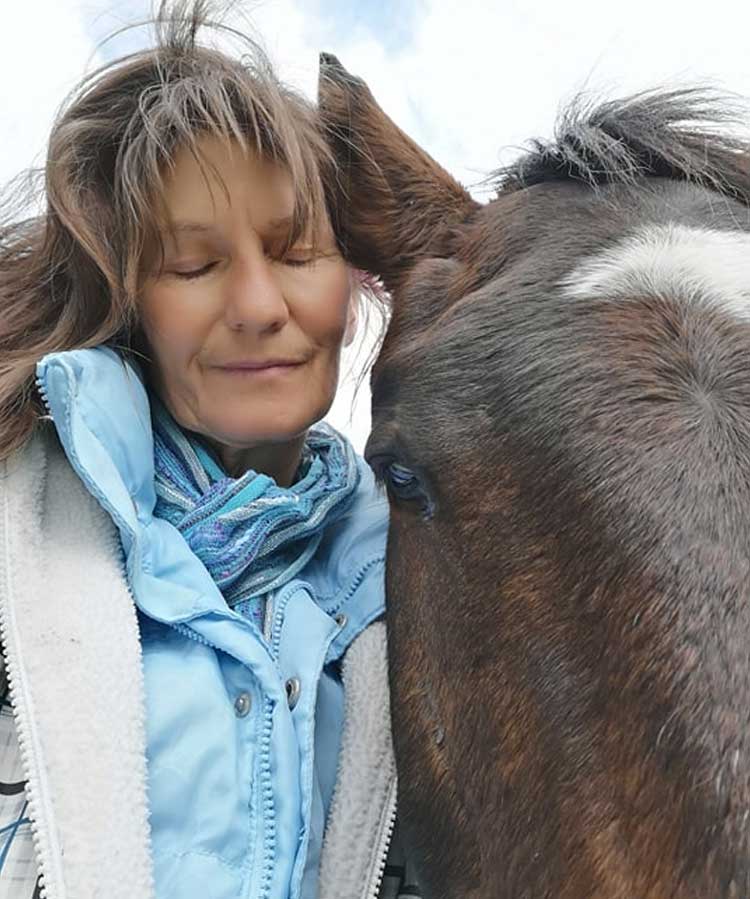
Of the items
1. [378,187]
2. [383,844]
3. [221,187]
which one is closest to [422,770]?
[383,844]

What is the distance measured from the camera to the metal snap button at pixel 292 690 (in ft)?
5.57

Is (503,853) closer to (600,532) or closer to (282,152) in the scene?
(600,532)

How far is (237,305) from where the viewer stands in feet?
6.17

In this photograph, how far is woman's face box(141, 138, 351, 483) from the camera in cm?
190

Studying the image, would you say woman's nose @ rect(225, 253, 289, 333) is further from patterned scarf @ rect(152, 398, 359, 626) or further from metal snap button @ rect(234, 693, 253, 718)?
metal snap button @ rect(234, 693, 253, 718)

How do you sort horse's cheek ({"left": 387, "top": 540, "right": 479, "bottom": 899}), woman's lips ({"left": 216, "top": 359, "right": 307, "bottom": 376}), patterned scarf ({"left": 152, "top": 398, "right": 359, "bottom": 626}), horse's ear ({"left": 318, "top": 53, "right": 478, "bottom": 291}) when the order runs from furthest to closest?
horse's ear ({"left": 318, "top": 53, "right": 478, "bottom": 291})
woman's lips ({"left": 216, "top": 359, "right": 307, "bottom": 376})
patterned scarf ({"left": 152, "top": 398, "right": 359, "bottom": 626})
horse's cheek ({"left": 387, "top": 540, "right": 479, "bottom": 899})

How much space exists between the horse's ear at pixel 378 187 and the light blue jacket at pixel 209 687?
616mm

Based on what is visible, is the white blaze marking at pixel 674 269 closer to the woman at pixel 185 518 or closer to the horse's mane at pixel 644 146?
the horse's mane at pixel 644 146

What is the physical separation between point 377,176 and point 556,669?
126cm

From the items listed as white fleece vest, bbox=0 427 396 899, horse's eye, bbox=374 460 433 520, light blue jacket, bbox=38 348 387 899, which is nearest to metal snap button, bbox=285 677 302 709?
light blue jacket, bbox=38 348 387 899

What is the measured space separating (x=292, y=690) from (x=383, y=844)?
31cm

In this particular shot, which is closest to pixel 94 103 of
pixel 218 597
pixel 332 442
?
pixel 332 442

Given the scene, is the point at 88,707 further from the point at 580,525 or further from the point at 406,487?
the point at 580,525

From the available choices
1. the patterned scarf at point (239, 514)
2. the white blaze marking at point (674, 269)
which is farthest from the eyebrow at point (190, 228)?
the white blaze marking at point (674, 269)
